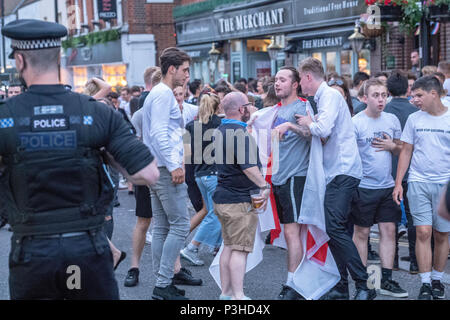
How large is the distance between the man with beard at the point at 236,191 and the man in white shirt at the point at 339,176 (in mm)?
561

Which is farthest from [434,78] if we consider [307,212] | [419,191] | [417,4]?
[417,4]

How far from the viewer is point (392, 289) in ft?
20.3

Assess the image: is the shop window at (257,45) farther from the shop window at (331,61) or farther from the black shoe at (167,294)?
the black shoe at (167,294)

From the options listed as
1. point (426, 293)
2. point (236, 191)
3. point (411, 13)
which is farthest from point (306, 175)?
point (411, 13)

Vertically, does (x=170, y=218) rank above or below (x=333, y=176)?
below

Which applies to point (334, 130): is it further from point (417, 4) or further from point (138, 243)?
point (417, 4)

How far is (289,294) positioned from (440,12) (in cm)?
702

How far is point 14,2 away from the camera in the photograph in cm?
6456

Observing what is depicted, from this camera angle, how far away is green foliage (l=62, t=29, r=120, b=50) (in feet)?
110

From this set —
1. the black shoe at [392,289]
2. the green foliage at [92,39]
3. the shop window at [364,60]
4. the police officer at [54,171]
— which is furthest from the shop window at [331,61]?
the police officer at [54,171]

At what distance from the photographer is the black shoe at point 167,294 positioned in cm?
597

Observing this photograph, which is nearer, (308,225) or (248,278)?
(308,225)

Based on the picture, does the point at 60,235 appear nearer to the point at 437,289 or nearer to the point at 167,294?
the point at 167,294
